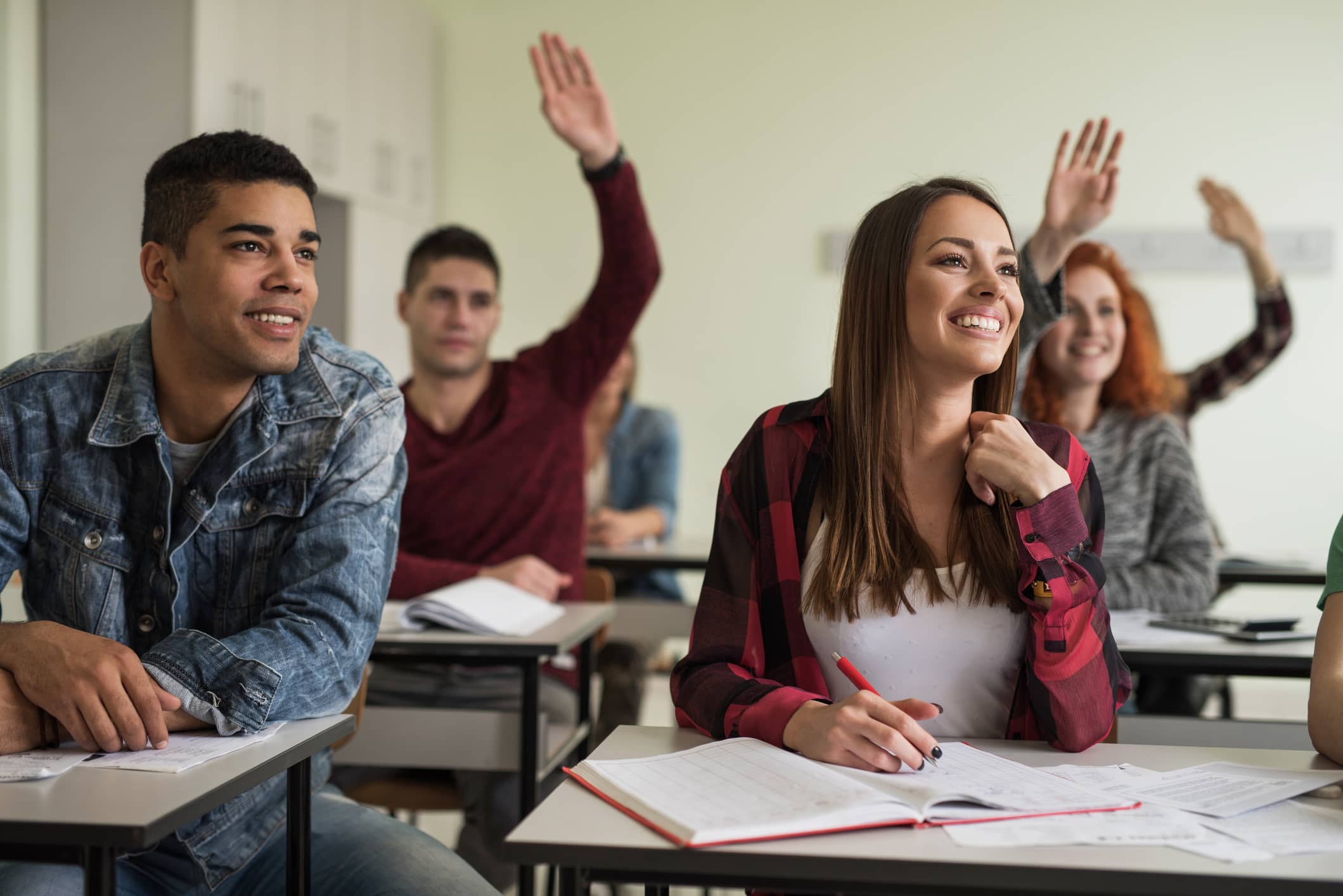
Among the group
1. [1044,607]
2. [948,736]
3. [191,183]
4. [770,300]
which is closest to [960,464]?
[1044,607]

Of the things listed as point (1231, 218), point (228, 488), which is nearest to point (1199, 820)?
point (228, 488)

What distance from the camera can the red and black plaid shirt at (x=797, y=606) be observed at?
Result: 132 centimetres

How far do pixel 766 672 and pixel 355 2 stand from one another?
4.55 metres

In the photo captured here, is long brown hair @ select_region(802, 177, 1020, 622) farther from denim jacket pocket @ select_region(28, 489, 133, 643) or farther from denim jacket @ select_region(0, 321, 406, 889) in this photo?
denim jacket pocket @ select_region(28, 489, 133, 643)

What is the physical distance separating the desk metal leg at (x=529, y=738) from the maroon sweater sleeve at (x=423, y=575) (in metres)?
0.51

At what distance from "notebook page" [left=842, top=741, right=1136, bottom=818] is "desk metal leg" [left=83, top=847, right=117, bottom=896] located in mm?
639

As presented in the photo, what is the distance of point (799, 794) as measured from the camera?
3.40ft

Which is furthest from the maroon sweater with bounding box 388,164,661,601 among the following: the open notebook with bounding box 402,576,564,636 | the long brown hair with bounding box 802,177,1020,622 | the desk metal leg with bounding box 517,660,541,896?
the long brown hair with bounding box 802,177,1020,622

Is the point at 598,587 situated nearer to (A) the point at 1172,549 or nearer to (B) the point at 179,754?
(A) the point at 1172,549

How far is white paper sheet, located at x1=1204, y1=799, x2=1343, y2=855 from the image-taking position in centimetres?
96

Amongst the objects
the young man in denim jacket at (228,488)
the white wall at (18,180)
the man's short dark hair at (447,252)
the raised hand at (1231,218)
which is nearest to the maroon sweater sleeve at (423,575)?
the man's short dark hair at (447,252)

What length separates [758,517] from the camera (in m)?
1.49

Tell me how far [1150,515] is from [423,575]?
151cm

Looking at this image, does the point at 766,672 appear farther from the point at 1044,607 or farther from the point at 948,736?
the point at 1044,607
